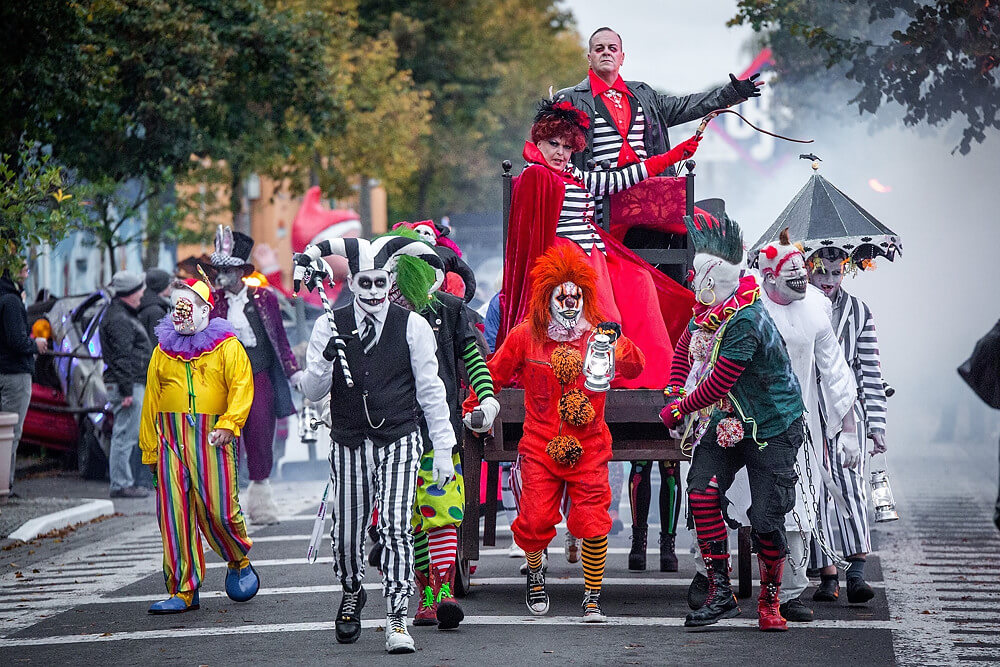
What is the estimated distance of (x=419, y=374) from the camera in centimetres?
800

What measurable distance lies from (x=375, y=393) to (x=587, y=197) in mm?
2721

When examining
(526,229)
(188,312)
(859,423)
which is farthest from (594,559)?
(188,312)

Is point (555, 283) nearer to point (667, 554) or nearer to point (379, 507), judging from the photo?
point (379, 507)

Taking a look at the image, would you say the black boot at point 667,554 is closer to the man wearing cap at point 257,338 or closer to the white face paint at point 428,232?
the white face paint at point 428,232

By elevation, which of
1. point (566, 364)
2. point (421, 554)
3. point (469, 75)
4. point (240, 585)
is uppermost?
point (469, 75)

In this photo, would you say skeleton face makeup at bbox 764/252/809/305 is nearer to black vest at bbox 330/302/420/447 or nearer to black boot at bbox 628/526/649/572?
black vest at bbox 330/302/420/447

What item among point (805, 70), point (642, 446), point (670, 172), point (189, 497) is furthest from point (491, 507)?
point (805, 70)

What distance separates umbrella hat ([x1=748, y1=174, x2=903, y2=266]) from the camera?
993 cm

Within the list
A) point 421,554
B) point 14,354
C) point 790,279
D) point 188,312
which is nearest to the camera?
point 421,554

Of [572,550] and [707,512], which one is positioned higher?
[707,512]

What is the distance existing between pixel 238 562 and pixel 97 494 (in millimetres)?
7215

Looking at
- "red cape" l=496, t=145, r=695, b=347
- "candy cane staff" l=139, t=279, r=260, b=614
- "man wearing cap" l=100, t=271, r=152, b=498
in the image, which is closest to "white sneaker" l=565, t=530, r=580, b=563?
"red cape" l=496, t=145, r=695, b=347

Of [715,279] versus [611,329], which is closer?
[715,279]

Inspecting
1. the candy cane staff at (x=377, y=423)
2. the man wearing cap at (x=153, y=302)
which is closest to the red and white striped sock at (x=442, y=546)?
the candy cane staff at (x=377, y=423)
